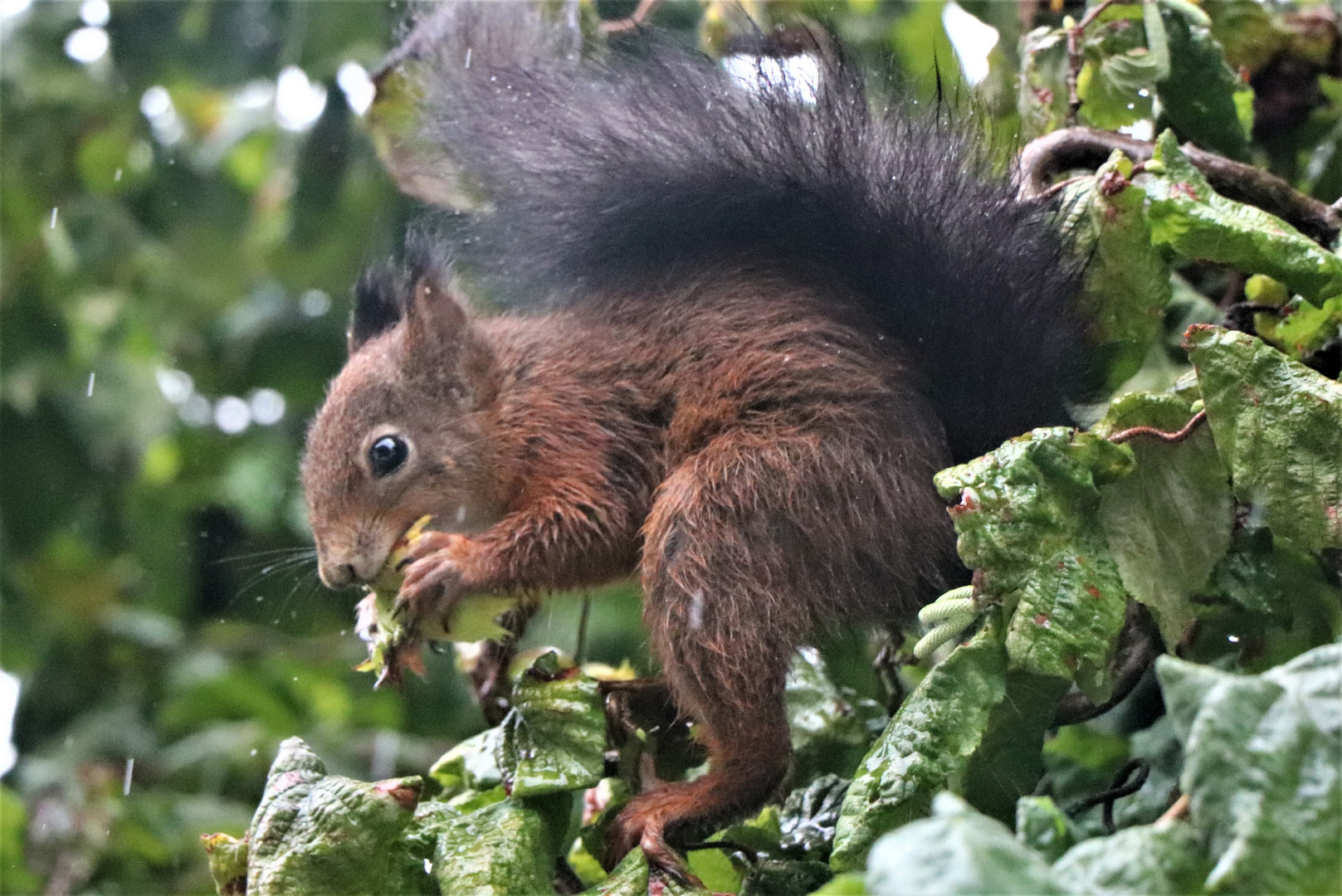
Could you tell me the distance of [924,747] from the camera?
1125mm

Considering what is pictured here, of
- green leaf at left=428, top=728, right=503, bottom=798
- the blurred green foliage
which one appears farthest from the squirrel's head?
the blurred green foliage

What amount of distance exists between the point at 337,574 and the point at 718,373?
2.00ft

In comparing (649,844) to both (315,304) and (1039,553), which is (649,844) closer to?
(1039,553)

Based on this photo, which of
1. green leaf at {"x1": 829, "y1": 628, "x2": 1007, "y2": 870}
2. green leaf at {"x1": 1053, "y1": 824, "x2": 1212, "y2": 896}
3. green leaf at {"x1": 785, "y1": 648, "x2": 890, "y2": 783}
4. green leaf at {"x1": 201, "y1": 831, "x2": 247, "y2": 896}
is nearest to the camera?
green leaf at {"x1": 1053, "y1": 824, "x2": 1212, "y2": 896}

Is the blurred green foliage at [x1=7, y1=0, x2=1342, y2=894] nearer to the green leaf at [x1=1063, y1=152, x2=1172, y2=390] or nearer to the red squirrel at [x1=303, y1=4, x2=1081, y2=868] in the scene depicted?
the red squirrel at [x1=303, y1=4, x2=1081, y2=868]

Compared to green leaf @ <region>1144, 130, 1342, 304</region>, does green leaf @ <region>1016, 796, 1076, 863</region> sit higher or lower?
lower

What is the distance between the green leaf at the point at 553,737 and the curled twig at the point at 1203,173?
754 mm

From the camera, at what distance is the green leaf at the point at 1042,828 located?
862 millimetres

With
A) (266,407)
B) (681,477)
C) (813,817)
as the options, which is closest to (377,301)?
(681,477)

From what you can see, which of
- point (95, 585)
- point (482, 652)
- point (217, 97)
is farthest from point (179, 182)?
point (482, 652)

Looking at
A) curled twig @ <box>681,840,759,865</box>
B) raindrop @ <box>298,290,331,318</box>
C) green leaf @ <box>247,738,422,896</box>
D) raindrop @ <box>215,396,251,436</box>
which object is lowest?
raindrop @ <box>215,396,251,436</box>

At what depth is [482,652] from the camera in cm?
182

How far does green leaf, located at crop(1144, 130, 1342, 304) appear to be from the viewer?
1274 mm

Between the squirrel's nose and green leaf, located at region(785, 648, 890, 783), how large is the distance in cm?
65
